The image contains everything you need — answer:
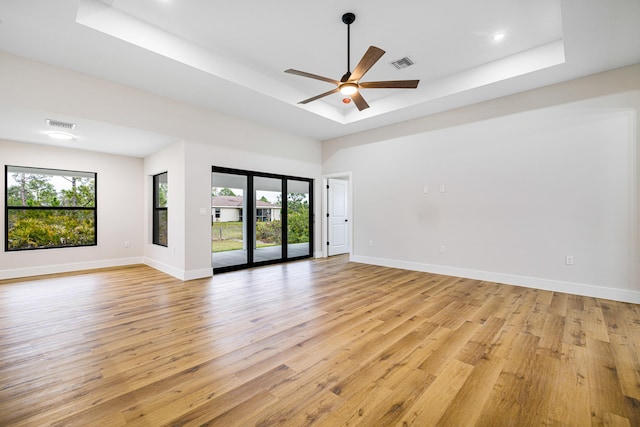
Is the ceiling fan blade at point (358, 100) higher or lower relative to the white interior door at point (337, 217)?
higher

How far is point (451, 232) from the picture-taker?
16.9 feet

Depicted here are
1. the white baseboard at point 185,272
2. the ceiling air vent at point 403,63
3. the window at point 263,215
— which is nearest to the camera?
the ceiling air vent at point 403,63

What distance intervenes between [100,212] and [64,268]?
47.9 inches

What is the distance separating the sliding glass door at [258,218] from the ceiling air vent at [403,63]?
3273 mm

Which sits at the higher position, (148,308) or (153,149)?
(153,149)

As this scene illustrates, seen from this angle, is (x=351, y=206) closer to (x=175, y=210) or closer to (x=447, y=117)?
(x=447, y=117)

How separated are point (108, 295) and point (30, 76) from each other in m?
2.91

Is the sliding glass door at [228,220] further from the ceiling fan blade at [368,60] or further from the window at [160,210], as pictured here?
the ceiling fan blade at [368,60]

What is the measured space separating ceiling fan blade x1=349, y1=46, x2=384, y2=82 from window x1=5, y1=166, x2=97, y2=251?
5.81m

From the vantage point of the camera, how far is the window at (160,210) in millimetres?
5745

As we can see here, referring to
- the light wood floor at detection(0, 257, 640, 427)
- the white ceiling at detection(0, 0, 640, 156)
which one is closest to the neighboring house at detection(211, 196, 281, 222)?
the white ceiling at detection(0, 0, 640, 156)

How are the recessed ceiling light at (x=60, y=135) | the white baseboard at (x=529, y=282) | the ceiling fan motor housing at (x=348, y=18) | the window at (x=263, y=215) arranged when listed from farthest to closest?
1. the window at (x=263, y=215)
2. the recessed ceiling light at (x=60, y=135)
3. the white baseboard at (x=529, y=282)
4. the ceiling fan motor housing at (x=348, y=18)

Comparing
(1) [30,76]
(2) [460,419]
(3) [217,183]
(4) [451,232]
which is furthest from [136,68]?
(4) [451,232]

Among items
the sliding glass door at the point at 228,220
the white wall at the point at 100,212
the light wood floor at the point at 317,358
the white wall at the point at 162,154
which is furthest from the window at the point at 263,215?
the white wall at the point at 100,212
